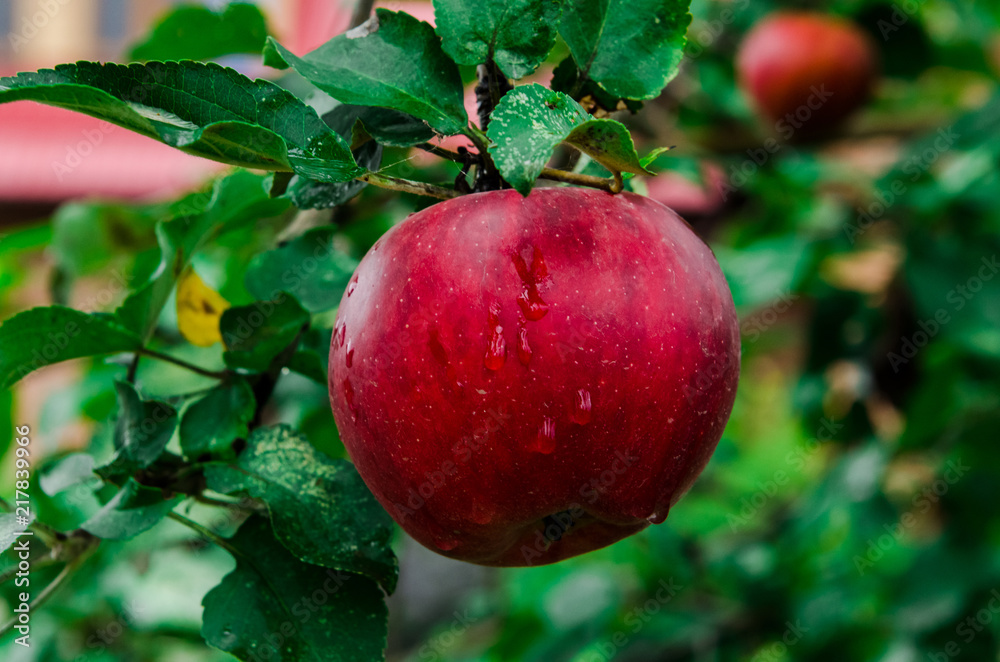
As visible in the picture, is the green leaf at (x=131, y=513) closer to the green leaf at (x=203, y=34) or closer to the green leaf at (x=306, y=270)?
the green leaf at (x=306, y=270)

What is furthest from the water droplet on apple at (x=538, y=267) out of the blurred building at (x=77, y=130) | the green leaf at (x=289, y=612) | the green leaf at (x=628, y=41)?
the blurred building at (x=77, y=130)

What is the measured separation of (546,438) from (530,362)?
34mm

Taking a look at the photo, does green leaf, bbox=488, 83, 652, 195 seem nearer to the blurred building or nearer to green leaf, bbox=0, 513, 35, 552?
green leaf, bbox=0, 513, 35, 552

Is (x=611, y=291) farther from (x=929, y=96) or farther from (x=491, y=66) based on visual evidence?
(x=929, y=96)

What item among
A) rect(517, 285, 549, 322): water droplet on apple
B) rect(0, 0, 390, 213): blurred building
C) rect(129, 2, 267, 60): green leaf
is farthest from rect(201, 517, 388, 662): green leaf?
rect(0, 0, 390, 213): blurred building

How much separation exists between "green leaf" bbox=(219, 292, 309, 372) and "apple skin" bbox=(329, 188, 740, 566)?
13 centimetres

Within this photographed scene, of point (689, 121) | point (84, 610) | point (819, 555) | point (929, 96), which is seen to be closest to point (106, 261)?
point (84, 610)

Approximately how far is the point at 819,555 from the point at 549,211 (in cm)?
142

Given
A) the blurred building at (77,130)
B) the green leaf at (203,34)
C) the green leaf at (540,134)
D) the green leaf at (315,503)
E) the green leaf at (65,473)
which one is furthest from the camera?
the blurred building at (77,130)

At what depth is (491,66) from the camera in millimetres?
399

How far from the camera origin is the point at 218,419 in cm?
50

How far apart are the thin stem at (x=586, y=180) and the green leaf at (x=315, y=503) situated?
0.64 ft

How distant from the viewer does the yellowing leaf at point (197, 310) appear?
592 millimetres

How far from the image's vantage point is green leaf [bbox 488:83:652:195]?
12.1 inches
